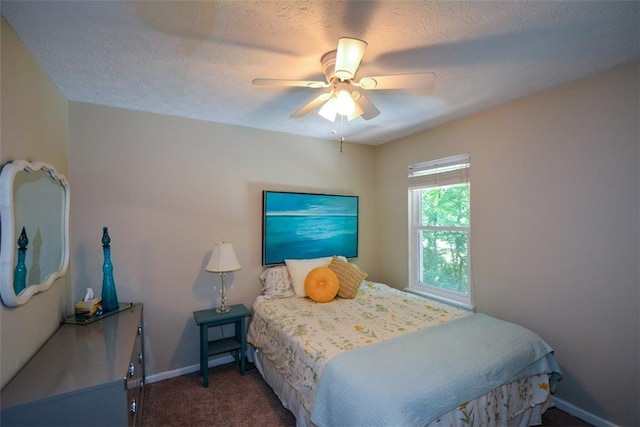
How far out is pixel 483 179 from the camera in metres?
2.73

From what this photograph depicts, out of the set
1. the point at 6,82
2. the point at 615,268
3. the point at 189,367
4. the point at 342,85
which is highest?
the point at 342,85

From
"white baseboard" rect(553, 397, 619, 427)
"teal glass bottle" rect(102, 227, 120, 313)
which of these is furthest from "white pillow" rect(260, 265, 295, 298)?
"white baseboard" rect(553, 397, 619, 427)

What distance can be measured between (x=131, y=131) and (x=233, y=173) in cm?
93

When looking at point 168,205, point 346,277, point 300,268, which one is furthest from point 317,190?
point 168,205

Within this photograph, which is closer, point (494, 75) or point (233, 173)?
point (494, 75)

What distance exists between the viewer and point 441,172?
314cm

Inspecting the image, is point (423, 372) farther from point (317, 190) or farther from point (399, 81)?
point (317, 190)

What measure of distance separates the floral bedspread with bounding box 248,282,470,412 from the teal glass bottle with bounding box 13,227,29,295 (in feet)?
5.04

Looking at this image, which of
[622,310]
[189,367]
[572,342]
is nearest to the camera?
[622,310]

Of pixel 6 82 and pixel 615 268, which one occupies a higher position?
pixel 6 82

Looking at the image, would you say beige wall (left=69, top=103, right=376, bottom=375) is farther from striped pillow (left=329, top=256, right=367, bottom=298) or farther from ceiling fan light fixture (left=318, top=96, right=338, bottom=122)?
ceiling fan light fixture (left=318, top=96, right=338, bottom=122)

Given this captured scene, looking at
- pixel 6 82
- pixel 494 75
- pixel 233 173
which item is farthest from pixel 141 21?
pixel 494 75

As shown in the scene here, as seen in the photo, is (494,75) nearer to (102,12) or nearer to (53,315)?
(102,12)

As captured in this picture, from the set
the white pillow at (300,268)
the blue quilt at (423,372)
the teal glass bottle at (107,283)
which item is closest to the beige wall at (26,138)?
the teal glass bottle at (107,283)
